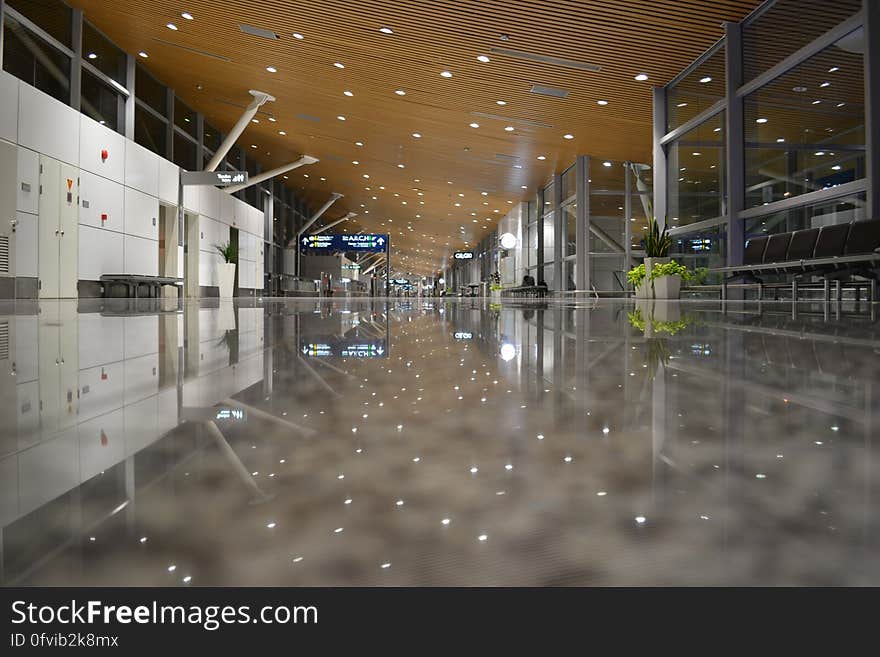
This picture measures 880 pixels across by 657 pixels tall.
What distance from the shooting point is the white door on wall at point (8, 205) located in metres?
10.8

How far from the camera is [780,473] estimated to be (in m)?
0.60

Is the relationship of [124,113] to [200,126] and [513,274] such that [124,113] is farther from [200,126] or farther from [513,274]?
[513,274]

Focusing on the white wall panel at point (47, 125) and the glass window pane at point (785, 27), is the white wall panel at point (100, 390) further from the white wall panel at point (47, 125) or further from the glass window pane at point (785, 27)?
the white wall panel at point (47, 125)

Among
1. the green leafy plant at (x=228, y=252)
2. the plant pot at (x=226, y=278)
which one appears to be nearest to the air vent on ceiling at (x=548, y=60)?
the plant pot at (x=226, y=278)

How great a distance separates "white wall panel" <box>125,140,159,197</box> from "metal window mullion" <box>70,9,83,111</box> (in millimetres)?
1901

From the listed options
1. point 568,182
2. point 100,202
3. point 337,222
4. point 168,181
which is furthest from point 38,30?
point 337,222

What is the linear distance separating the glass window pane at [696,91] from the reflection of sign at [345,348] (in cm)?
1152

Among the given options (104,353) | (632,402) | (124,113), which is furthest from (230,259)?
(632,402)

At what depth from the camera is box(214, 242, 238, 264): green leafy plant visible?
2127 centimetres

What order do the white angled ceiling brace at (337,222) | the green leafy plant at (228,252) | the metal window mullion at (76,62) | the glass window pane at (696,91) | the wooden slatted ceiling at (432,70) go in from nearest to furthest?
the wooden slatted ceiling at (432,70)
the glass window pane at (696,91)
the metal window mullion at (76,62)
the green leafy plant at (228,252)
the white angled ceiling brace at (337,222)

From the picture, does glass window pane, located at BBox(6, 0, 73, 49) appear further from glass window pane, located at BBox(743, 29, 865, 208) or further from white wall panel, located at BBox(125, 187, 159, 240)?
glass window pane, located at BBox(743, 29, 865, 208)

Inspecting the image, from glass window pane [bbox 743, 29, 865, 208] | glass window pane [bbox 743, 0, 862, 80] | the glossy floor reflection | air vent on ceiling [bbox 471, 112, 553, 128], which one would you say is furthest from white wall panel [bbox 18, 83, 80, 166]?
glass window pane [bbox 743, 29, 865, 208]

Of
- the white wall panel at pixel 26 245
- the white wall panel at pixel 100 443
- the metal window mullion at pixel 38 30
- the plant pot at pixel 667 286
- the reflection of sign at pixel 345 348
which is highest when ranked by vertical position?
the metal window mullion at pixel 38 30

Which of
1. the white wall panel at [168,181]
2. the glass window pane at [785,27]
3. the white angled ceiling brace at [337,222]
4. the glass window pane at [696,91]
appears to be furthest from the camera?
the white angled ceiling brace at [337,222]
